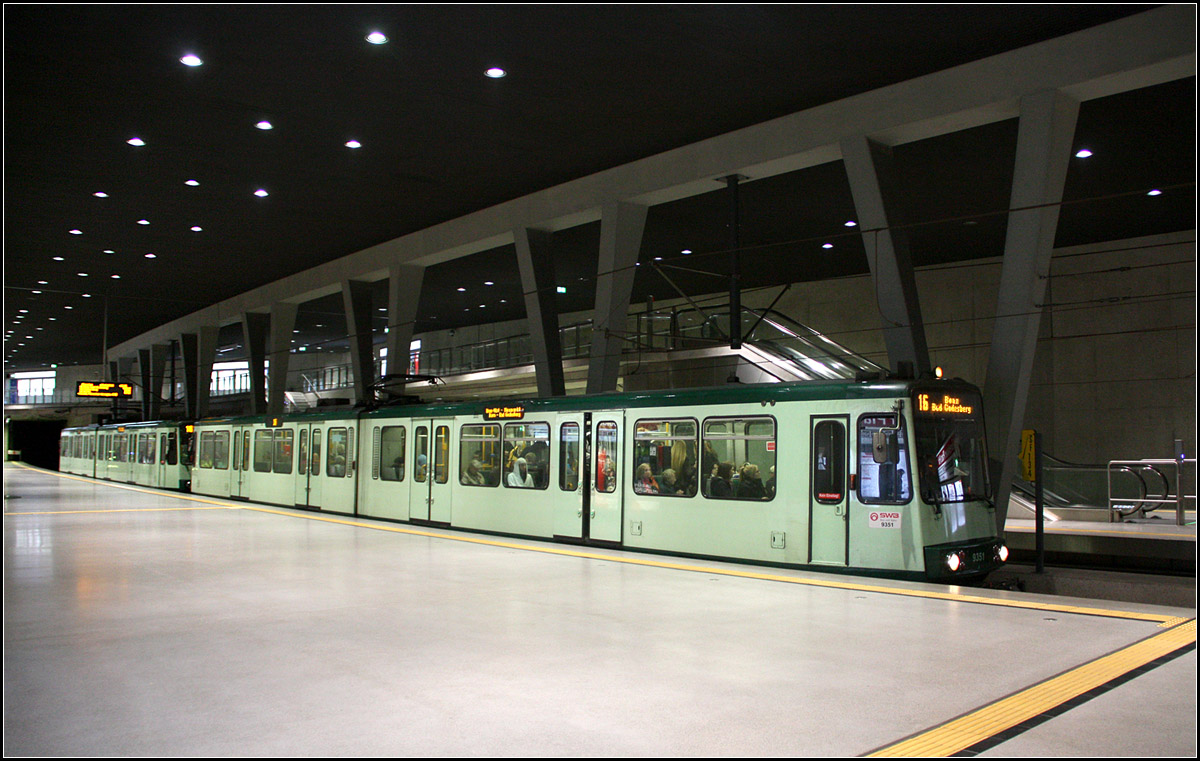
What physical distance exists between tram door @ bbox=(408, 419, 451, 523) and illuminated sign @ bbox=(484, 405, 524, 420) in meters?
1.41

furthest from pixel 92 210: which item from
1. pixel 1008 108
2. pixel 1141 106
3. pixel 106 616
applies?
pixel 1141 106

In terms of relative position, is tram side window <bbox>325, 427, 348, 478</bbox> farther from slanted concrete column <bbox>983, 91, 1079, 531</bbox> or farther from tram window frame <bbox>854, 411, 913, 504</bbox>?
slanted concrete column <bbox>983, 91, 1079, 531</bbox>

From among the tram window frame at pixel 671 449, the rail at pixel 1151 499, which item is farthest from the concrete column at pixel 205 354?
the rail at pixel 1151 499

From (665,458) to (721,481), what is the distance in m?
1.02

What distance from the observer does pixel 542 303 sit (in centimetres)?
1914

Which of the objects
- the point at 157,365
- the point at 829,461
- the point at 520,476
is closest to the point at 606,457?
the point at 520,476

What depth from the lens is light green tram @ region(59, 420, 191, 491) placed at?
30484 millimetres

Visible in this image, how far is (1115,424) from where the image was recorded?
874 inches

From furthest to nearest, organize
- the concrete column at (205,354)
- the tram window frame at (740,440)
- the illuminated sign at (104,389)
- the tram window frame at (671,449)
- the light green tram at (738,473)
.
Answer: the concrete column at (205,354)
the illuminated sign at (104,389)
the tram window frame at (671,449)
the tram window frame at (740,440)
the light green tram at (738,473)

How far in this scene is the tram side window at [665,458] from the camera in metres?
12.2

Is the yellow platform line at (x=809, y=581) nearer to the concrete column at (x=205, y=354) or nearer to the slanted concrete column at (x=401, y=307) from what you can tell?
the slanted concrete column at (x=401, y=307)

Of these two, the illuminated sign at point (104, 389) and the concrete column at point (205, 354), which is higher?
the concrete column at point (205, 354)

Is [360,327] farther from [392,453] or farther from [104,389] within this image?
[104,389]

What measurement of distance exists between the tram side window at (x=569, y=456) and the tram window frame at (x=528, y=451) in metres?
0.29
